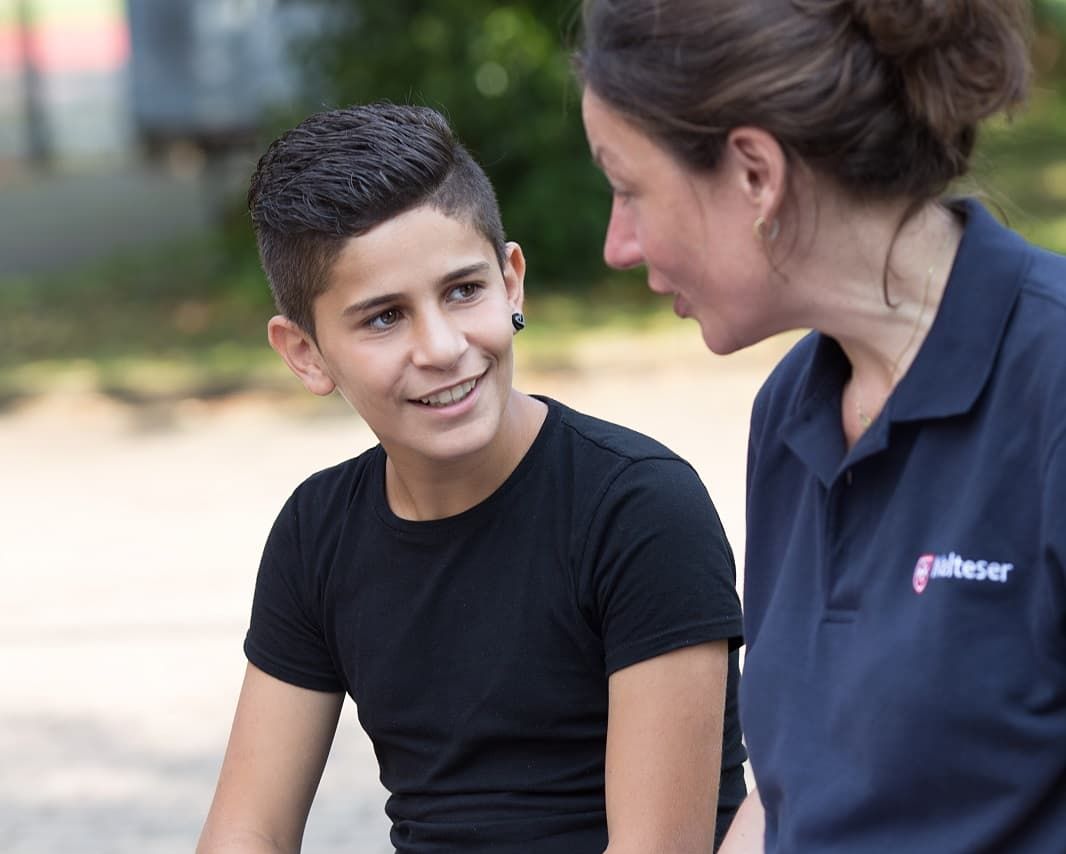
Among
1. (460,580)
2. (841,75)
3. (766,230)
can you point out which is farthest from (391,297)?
(841,75)

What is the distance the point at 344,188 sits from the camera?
2.45 m

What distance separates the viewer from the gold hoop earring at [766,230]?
173cm

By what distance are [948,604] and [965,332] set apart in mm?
259

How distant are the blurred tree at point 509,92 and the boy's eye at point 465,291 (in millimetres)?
8814

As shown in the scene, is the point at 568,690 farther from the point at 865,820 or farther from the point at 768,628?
the point at 865,820

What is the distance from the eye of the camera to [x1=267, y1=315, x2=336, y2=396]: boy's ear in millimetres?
2635

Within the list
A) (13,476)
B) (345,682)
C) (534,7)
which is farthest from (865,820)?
(534,7)

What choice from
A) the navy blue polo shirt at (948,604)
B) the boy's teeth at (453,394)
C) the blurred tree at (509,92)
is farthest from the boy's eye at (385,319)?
the blurred tree at (509,92)

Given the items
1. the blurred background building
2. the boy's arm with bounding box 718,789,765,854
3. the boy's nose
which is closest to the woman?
the boy's arm with bounding box 718,789,765,854

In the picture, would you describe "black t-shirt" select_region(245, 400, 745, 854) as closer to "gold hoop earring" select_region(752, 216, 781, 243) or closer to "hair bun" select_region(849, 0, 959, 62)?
"gold hoop earring" select_region(752, 216, 781, 243)

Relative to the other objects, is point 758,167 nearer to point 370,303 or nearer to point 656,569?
point 656,569

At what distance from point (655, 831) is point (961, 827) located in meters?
0.64

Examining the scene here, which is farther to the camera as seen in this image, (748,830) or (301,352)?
(301,352)

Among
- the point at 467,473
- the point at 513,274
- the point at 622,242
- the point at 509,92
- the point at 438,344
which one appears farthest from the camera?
the point at 509,92
